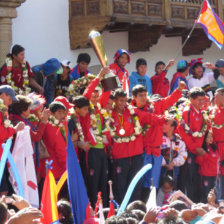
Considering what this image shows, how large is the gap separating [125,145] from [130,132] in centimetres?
20

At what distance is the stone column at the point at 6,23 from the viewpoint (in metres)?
12.6

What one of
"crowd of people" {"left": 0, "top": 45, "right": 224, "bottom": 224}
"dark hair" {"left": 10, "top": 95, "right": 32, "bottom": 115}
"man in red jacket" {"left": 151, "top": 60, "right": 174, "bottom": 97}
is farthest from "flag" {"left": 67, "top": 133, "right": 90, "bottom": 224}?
"man in red jacket" {"left": 151, "top": 60, "right": 174, "bottom": 97}

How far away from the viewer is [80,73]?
1142cm

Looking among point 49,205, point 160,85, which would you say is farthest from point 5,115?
point 160,85

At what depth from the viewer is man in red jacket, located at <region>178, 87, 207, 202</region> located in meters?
9.99

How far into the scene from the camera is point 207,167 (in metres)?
10.1

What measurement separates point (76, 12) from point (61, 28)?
18.4 inches

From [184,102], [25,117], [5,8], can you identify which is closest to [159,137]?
[184,102]

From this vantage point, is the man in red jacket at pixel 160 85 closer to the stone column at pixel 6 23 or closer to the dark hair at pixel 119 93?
the stone column at pixel 6 23

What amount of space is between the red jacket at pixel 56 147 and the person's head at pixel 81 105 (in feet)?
1.35

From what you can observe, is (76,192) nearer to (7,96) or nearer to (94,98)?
(7,96)

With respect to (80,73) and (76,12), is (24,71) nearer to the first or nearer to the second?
(80,73)

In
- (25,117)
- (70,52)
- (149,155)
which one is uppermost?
(70,52)

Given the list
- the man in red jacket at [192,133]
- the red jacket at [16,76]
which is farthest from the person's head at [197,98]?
the red jacket at [16,76]
